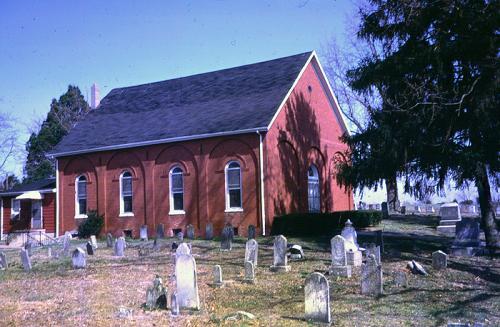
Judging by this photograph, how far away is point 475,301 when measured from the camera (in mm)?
11398

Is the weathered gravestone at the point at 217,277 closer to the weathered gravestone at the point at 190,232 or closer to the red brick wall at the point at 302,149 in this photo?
the red brick wall at the point at 302,149

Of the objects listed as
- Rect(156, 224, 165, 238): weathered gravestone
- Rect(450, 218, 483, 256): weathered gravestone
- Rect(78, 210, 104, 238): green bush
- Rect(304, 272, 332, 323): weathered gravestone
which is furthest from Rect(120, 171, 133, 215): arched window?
Rect(304, 272, 332, 323): weathered gravestone

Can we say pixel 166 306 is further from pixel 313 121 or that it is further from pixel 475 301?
pixel 313 121

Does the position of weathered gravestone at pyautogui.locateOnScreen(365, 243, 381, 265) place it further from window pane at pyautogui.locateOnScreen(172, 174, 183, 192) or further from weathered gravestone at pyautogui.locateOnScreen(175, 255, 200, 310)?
window pane at pyautogui.locateOnScreen(172, 174, 183, 192)

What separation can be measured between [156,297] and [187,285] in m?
0.65

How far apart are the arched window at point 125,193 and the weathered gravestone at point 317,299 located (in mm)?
20543

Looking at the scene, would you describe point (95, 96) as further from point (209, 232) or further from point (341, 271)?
point (341, 271)

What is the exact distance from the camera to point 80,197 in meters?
30.5

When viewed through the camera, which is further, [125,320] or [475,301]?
[475,301]

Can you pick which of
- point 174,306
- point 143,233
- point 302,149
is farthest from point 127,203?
point 174,306

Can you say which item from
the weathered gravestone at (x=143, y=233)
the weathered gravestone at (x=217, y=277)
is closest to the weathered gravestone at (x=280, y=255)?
the weathered gravestone at (x=217, y=277)

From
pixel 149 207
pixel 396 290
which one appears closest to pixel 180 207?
pixel 149 207

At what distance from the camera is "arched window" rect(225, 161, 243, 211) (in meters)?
25.5

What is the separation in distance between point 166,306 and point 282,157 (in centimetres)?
1592
